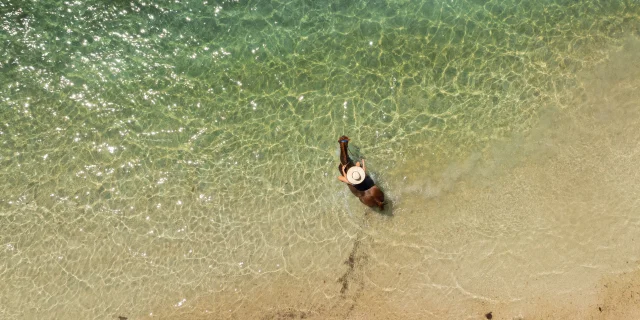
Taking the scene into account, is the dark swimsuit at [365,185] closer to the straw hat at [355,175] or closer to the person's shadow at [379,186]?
the straw hat at [355,175]

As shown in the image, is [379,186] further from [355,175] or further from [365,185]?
[355,175]

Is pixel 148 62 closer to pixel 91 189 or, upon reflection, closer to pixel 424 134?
pixel 91 189

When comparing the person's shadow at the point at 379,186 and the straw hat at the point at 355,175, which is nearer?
the straw hat at the point at 355,175

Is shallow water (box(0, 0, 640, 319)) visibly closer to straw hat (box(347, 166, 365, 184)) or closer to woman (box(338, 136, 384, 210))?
woman (box(338, 136, 384, 210))

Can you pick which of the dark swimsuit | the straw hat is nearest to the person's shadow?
the dark swimsuit

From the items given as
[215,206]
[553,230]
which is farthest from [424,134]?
[215,206]

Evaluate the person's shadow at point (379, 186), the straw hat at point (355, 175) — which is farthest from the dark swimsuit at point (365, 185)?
the person's shadow at point (379, 186)
